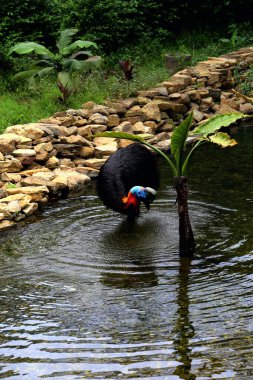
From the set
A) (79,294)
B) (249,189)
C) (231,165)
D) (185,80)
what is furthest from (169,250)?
(185,80)

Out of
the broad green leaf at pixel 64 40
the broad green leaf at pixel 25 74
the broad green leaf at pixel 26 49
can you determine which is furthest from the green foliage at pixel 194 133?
the broad green leaf at pixel 64 40

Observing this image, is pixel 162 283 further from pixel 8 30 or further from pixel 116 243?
pixel 8 30

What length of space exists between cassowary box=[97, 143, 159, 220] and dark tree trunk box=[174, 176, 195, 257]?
3.28 ft

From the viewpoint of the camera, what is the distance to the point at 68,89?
680 inches

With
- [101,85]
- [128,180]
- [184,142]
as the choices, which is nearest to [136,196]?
[128,180]

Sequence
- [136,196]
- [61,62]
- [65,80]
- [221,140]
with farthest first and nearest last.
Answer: [61,62] < [65,80] < [136,196] < [221,140]

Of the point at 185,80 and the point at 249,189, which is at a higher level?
the point at 185,80

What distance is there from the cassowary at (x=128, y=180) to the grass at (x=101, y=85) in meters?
4.50

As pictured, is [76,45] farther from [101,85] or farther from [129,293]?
[129,293]

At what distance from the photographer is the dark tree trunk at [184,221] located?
947 centimetres

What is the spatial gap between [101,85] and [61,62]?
1206mm

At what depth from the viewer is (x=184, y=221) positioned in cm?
970

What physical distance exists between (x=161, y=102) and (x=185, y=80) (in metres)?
1.44

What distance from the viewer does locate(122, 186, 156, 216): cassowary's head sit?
1053cm
